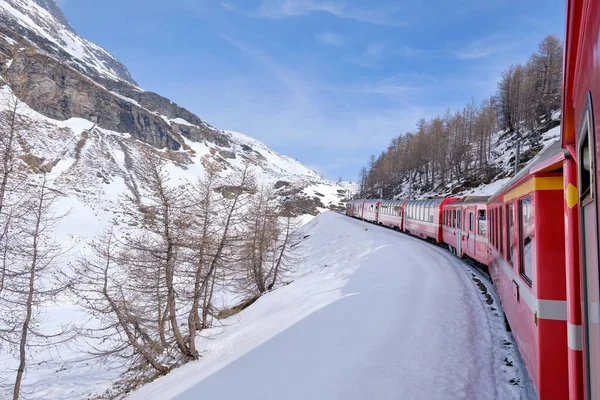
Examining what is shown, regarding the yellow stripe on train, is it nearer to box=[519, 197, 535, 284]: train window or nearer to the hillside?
box=[519, 197, 535, 284]: train window

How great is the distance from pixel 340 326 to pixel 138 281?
32.2 ft

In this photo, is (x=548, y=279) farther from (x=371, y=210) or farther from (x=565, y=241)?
(x=371, y=210)

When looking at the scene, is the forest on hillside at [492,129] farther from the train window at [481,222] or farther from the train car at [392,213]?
the train window at [481,222]

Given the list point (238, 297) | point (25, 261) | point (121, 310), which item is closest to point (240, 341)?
point (121, 310)

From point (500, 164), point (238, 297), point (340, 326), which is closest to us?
point (340, 326)

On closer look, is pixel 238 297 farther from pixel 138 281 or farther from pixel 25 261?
pixel 25 261

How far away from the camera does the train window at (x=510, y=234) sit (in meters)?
5.52

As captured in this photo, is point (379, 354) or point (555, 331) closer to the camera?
point (555, 331)

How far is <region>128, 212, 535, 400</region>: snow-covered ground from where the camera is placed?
5695 millimetres

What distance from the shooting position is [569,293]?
2.54 meters

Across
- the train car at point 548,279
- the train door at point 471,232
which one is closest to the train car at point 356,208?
the train door at point 471,232

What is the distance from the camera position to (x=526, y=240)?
4.50m

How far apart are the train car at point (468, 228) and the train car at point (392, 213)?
36.6 ft

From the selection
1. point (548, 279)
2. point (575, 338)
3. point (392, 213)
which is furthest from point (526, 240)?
point (392, 213)
